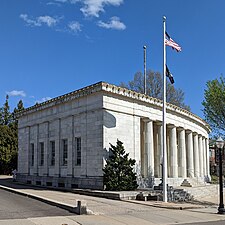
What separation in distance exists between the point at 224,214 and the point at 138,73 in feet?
131

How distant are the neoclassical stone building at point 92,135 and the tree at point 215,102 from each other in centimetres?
268

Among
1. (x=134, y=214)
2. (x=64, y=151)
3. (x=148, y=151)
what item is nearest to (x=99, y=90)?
(x=64, y=151)

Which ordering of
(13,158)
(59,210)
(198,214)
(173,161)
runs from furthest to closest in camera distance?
(13,158), (173,161), (198,214), (59,210)

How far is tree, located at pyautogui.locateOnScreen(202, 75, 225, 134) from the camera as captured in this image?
34344mm

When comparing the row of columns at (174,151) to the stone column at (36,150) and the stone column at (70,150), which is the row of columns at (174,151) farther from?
the stone column at (36,150)

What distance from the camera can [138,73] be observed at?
57.0 metres

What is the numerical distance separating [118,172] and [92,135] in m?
3.47

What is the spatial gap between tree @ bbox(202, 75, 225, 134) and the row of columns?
3346mm

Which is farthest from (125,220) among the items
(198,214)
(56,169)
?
(56,169)

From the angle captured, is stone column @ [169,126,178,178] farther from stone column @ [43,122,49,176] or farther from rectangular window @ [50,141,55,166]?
stone column @ [43,122,49,176]

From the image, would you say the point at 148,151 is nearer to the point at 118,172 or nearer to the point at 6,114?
the point at 118,172

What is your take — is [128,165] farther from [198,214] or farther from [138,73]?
[138,73]

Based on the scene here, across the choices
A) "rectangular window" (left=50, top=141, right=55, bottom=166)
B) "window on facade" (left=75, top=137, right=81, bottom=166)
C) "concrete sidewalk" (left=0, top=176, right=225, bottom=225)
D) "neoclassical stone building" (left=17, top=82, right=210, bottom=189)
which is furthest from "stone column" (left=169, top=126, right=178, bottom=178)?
"concrete sidewalk" (left=0, top=176, right=225, bottom=225)

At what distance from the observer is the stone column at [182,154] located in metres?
36.8
